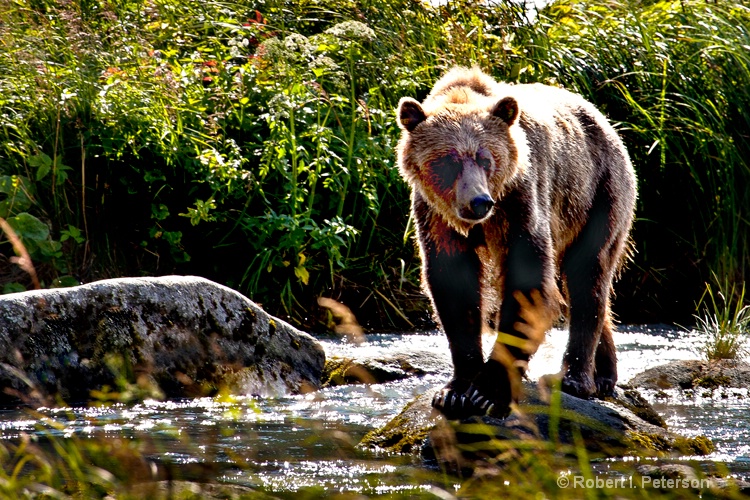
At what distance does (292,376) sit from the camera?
6215mm

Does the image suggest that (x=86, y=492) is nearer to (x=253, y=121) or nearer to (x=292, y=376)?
(x=292, y=376)

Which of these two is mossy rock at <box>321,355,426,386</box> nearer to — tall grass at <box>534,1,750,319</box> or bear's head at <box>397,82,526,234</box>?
bear's head at <box>397,82,526,234</box>

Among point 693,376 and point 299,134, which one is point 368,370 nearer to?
point 693,376

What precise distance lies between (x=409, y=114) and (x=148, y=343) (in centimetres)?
208

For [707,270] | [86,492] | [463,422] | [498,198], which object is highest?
[498,198]

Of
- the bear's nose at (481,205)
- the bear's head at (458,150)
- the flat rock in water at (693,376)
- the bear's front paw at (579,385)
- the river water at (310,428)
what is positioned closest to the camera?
the river water at (310,428)

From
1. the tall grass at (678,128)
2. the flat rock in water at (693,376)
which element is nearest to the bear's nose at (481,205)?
the flat rock in water at (693,376)

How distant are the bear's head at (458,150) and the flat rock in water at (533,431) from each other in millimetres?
896

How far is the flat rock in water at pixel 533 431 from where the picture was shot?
14.3ft

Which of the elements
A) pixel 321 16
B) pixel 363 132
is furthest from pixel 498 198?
pixel 321 16

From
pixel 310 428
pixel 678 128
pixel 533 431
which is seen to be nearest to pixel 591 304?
pixel 533 431

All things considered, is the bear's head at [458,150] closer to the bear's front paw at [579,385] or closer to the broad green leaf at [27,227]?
the bear's front paw at [579,385]

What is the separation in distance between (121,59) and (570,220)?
4609mm

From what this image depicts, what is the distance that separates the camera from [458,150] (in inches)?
193
